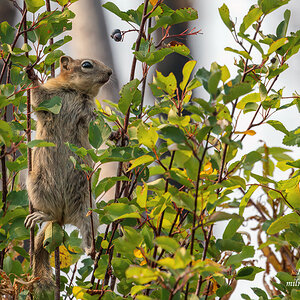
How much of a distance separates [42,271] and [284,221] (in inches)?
37.8

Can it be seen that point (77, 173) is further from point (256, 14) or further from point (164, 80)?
point (256, 14)

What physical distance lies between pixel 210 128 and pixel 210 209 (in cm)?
20

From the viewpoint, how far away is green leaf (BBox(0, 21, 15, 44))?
164cm

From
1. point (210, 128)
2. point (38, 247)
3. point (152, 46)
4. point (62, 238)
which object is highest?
point (152, 46)

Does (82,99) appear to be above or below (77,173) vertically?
above

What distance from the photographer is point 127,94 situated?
4.55ft

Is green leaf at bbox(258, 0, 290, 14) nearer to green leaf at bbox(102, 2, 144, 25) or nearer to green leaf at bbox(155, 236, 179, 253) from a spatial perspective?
green leaf at bbox(102, 2, 144, 25)

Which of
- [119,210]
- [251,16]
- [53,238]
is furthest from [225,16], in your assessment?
[53,238]

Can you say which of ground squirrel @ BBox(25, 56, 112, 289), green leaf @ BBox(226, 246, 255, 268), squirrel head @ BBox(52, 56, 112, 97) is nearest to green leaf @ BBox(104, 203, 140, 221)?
green leaf @ BBox(226, 246, 255, 268)

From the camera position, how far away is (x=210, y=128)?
1.07 meters

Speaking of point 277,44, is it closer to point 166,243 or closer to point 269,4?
point 269,4

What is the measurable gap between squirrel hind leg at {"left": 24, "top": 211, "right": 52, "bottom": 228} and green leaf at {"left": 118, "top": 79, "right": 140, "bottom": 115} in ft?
1.95

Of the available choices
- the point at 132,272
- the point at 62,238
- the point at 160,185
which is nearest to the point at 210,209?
the point at 160,185

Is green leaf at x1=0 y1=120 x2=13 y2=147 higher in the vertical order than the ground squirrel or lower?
higher
